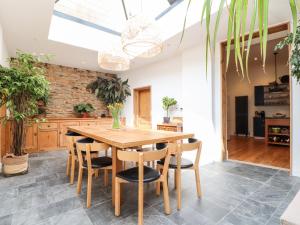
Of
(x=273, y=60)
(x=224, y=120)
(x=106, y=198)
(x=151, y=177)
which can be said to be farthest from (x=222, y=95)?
(x=273, y=60)

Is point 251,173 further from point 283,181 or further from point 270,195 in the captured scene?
point 270,195

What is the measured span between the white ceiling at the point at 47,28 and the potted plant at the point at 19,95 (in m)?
0.61

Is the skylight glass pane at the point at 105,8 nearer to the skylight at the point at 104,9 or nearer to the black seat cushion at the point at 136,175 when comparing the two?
the skylight at the point at 104,9

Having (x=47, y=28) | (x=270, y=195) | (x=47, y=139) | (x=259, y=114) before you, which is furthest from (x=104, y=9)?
(x=259, y=114)

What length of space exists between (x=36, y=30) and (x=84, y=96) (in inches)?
120

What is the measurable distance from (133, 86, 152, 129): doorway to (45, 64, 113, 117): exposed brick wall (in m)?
1.59

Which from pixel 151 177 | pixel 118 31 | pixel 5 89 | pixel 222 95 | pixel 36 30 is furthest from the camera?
pixel 118 31

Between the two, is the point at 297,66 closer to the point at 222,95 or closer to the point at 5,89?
the point at 222,95

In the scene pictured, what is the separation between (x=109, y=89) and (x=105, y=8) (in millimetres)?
3079

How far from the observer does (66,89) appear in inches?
232

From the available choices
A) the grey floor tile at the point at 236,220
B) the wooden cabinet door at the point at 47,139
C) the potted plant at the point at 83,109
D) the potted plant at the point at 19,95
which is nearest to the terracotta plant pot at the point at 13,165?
the potted plant at the point at 19,95

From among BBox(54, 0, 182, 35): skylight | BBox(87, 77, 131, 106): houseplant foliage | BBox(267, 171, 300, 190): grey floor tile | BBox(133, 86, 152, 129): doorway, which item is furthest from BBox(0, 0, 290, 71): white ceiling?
BBox(267, 171, 300, 190): grey floor tile

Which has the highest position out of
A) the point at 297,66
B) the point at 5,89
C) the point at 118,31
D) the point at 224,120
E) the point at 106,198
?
the point at 118,31

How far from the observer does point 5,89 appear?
2680 mm
